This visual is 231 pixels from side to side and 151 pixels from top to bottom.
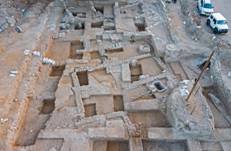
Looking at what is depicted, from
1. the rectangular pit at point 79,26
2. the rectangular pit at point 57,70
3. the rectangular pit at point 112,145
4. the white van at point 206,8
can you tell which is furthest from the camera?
the white van at point 206,8

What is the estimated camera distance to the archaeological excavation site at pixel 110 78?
972cm

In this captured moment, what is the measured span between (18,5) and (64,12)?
2404mm

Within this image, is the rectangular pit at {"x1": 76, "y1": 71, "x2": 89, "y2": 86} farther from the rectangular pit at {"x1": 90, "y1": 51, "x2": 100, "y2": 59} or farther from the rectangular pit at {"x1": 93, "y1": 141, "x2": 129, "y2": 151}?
the rectangular pit at {"x1": 93, "y1": 141, "x2": 129, "y2": 151}

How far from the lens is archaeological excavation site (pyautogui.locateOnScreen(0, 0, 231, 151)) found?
9.72 metres

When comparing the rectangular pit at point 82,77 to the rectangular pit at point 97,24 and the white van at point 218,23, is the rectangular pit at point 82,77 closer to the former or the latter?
the rectangular pit at point 97,24

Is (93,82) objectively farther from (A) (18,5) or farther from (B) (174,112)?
(A) (18,5)

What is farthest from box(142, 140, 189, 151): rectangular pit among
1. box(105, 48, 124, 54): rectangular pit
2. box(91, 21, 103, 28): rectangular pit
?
box(91, 21, 103, 28): rectangular pit

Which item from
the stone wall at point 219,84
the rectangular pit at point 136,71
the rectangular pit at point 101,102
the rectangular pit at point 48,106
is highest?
the stone wall at point 219,84

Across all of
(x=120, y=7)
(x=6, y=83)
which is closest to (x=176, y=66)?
(x=120, y=7)

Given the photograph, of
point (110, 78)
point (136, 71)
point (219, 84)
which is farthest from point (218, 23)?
point (110, 78)

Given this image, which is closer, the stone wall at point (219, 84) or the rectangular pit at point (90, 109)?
the rectangular pit at point (90, 109)

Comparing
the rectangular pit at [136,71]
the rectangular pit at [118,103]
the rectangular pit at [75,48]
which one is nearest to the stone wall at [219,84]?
the rectangular pit at [136,71]

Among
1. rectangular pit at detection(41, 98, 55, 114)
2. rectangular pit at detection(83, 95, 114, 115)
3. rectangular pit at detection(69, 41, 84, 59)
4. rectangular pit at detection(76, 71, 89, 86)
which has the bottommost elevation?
rectangular pit at detection(41, 98, 55, 114)

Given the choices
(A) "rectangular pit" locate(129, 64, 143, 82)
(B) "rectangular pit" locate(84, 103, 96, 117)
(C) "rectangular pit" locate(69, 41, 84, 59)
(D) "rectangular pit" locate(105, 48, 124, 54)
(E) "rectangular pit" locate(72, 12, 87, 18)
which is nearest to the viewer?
(B) "rectangular pit" locate(84, 103, 96, 117)
